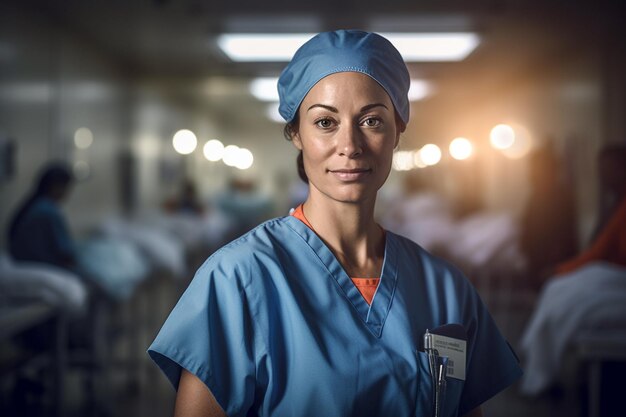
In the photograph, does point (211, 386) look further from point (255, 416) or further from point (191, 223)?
point (191, 223)

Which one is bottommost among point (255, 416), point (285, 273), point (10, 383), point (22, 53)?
point (10, 383)

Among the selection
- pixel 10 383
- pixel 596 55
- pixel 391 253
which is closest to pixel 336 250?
pixel 391 253

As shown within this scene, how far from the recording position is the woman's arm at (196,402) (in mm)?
1014

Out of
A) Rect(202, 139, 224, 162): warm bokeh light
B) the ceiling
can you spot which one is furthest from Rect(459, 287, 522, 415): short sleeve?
Rect(202, 139, 224, 162): warm bokeh light

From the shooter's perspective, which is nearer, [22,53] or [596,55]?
[22,53]

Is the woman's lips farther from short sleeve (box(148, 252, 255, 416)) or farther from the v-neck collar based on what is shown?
short sleeve (box(148, 252, 255, 416))

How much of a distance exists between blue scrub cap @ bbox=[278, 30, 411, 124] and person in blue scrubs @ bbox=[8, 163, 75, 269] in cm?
259

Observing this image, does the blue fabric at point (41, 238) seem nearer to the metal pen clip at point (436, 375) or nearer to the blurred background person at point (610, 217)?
the blurred background person at point (610, 217)

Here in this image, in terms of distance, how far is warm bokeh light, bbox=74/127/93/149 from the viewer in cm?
496

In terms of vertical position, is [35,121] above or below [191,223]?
above

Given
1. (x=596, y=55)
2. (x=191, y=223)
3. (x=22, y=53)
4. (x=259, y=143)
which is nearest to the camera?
(x=22, y=53)

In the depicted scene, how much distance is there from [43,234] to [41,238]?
0.02 m

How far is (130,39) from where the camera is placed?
4.83 m

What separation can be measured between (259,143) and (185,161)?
116cm
